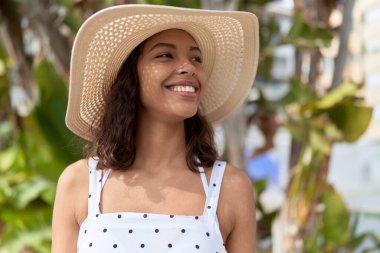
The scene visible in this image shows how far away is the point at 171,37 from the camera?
1.62m

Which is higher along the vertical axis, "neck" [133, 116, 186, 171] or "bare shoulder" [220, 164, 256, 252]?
"neck" [133, 116, 186, 171]

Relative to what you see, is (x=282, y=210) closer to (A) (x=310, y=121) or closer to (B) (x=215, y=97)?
(A) (x=310, y=121)

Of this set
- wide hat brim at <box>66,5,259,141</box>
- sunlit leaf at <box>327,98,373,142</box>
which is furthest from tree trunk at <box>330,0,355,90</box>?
wide hat brim at <box>66,5,259,141</box>

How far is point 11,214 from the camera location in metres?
4.08

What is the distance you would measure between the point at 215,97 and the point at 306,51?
2971mm

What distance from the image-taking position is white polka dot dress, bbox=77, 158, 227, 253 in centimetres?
148

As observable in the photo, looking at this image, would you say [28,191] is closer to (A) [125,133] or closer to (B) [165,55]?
(A) [125,133]

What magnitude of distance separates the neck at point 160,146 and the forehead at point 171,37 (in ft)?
0.61

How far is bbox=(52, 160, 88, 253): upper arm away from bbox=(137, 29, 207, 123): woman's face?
24cm

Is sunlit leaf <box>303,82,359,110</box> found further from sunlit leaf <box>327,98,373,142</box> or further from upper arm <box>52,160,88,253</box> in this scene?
upper arm <box>52,160,88,253</box>

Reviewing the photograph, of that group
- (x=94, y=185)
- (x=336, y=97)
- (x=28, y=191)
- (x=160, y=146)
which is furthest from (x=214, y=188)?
(x=28, y=191)

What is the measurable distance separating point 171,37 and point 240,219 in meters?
0.44

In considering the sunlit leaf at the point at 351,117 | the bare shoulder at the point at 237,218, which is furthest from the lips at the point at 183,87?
the sunlit leaf at the point at 351,117

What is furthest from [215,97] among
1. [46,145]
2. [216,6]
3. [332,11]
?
[332,11]
